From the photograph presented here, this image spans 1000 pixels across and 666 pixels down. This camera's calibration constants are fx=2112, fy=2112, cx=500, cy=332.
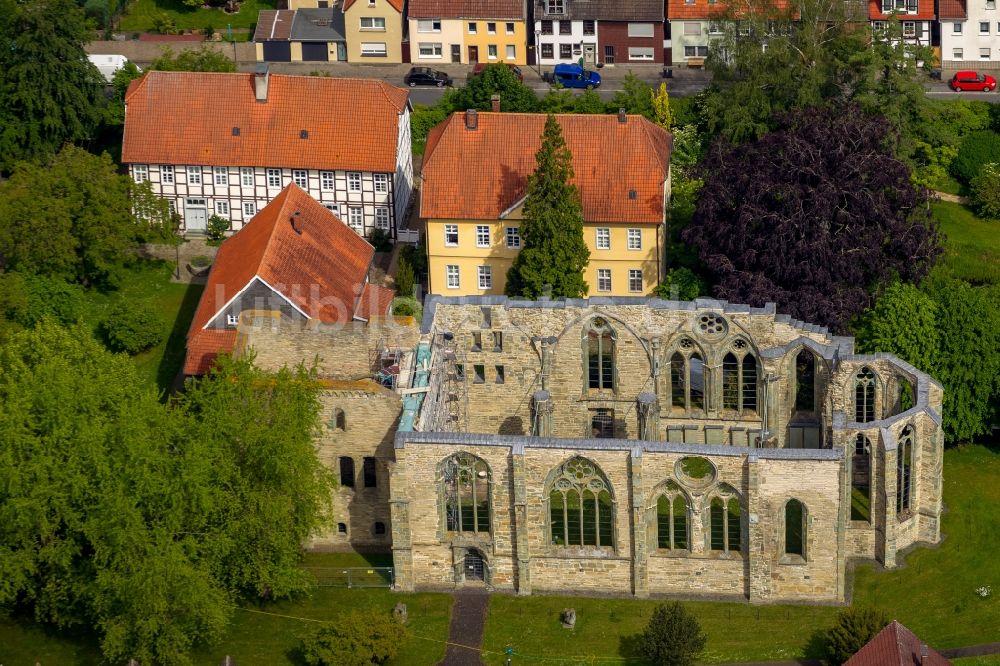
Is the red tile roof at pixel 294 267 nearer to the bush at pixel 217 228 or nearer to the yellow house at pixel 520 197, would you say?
the yellow house at pixel 520 197

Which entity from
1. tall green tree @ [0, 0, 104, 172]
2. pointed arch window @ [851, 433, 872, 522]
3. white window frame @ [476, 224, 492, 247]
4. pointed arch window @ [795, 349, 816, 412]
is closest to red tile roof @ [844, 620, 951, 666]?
pointed arch window @ [851, 433, 872, 522]

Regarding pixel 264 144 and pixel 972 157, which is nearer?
pixel 264 144

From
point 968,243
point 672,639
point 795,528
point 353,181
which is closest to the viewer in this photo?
point 672,639

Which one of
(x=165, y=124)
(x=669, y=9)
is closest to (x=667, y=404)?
(x=165, y=124)

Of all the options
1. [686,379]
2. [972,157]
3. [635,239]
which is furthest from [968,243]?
[686,379]

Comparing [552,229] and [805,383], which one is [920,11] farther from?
[805,383]

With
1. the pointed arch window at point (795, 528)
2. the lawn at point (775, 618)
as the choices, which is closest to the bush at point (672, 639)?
the lawn at point (775, 618)
